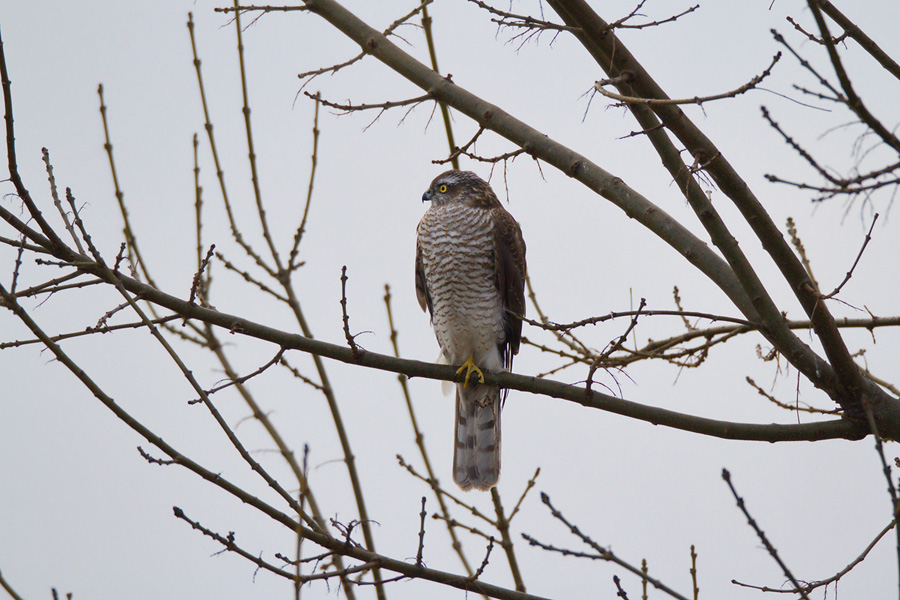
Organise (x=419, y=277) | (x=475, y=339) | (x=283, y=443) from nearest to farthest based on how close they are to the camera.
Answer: (x=283, y=443) → (x=475, y=339) → (x=419, y=277)

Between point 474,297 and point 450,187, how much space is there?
0.88m

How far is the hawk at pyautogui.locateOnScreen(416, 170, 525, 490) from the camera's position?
5395 millimetres

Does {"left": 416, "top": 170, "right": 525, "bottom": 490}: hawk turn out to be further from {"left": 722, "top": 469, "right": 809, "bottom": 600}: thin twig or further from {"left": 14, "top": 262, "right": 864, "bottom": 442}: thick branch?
{"left": 722, "top": 469, "right": 809, "bottom": 600}: thin twig

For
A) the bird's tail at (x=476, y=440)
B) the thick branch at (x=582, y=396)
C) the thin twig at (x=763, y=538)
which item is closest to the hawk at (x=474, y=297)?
the bird's tail at (x=476, y=440)

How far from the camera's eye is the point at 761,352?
169 inches

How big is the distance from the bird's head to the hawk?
11 mm

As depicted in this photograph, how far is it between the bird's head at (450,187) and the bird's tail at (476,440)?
4.17 feet

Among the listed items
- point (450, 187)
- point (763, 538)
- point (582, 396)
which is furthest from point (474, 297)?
point (763, 538)

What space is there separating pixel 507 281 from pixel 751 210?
2511mm

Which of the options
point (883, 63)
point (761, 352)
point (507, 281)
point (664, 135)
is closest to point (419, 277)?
point (507, 281)

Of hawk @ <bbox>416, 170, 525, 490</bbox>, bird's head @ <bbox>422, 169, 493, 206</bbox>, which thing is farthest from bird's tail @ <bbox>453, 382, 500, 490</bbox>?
bird's head @ <bbox>422, 169, 493, 206</bbox>

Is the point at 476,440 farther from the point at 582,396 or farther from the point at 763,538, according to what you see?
the point at 763,538

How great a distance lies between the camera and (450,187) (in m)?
5.83

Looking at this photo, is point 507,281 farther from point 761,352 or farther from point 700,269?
point 700,269
